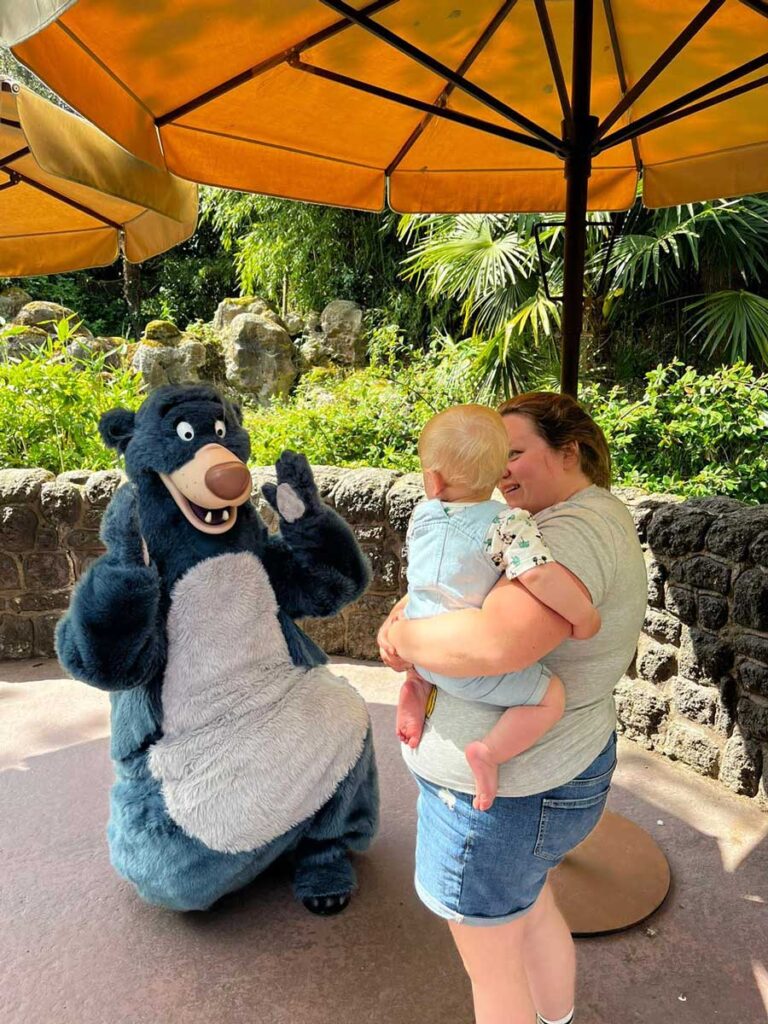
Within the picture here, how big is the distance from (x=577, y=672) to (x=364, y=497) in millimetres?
2454

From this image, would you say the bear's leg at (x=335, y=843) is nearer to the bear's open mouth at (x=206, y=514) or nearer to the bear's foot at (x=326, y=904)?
the bear's foot at (x=326, y=904)

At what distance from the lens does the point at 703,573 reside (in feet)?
8.55

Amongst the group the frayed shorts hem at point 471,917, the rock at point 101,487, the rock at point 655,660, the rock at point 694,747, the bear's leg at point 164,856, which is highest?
the rock at point 101,487

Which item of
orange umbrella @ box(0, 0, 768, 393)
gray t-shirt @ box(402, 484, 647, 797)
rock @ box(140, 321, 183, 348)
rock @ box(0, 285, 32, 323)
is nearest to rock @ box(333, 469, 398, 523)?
orange umbrella @ box(0, 0, 768, 393)

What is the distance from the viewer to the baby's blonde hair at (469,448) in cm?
125

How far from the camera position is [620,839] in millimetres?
2379

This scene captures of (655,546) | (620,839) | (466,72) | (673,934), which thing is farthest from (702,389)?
(673,934)

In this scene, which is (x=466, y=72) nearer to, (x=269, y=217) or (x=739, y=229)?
(x=739, y=229)

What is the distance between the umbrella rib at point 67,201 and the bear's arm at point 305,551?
167cm

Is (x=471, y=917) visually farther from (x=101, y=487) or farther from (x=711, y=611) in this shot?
(x=101, y=487)

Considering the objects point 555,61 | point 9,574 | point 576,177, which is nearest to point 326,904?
point 576,177

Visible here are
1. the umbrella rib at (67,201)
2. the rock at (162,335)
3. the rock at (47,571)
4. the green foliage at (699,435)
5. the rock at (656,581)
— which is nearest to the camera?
the rock at (656,581)

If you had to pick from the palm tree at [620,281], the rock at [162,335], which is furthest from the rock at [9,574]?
the rock at [162,335]

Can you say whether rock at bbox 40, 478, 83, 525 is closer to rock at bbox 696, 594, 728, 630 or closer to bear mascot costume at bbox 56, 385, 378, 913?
bear mascot costume at bbox 56, 385, 378, 913
